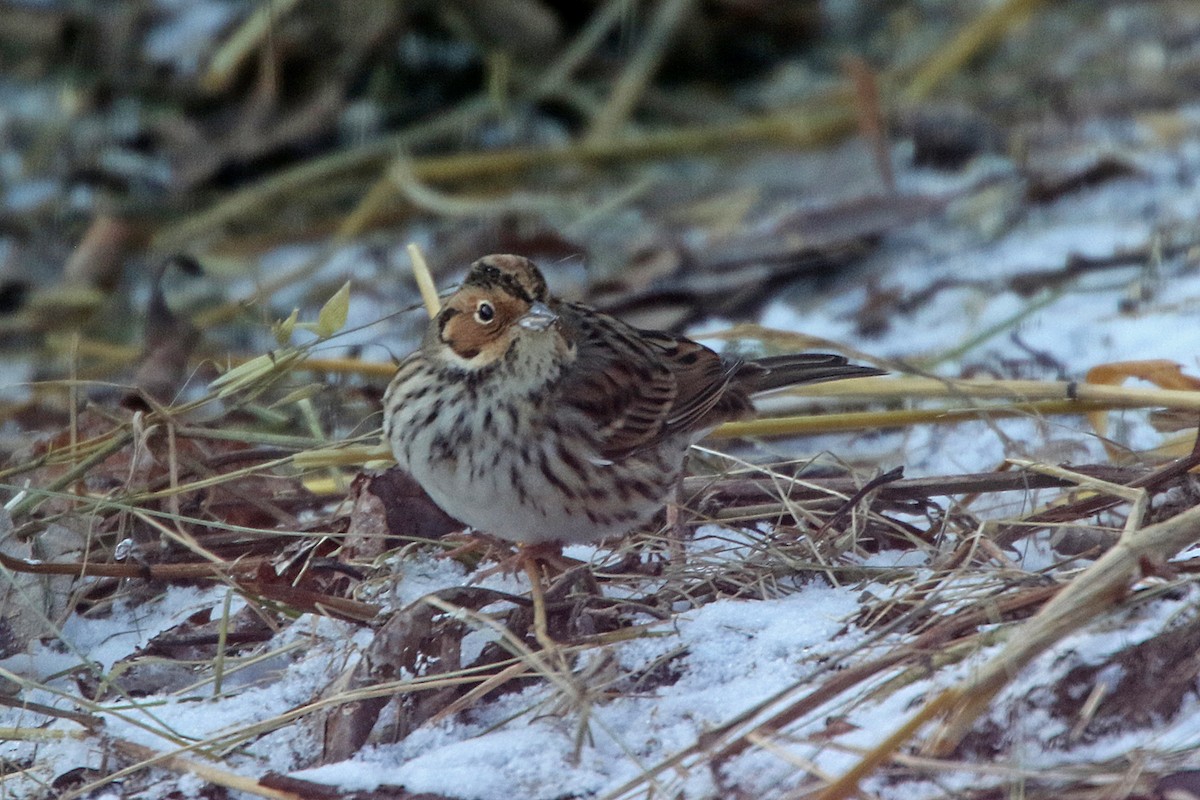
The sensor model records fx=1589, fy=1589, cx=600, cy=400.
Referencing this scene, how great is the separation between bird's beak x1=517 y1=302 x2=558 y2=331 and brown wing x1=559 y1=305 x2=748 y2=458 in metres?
0.20

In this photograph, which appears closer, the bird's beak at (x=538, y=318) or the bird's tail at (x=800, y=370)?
the bird's beak at (x=538, y=318)

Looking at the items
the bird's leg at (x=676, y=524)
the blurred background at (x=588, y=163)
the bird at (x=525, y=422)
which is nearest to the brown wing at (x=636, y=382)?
the bird at (x=525, y=422)

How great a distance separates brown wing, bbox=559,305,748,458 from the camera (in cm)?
303

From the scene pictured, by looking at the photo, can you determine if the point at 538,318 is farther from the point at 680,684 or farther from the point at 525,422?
the point at 680,684

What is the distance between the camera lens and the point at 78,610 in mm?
2896

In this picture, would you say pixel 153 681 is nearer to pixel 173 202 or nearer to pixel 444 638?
pixel 444 638

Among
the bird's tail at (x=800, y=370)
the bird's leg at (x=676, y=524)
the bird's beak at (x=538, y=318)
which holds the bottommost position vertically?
Answer: the bird's leg at (x=676, y=524)

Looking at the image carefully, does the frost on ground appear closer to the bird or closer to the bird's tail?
the bird

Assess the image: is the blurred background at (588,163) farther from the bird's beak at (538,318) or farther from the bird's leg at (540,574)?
the bird's beak at (538,318)

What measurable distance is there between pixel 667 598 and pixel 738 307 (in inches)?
84.8

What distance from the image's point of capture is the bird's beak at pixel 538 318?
9.21 feet

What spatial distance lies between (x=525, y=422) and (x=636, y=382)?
396 mm

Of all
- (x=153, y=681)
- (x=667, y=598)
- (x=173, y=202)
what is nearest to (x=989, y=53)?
(x=173, y=202)

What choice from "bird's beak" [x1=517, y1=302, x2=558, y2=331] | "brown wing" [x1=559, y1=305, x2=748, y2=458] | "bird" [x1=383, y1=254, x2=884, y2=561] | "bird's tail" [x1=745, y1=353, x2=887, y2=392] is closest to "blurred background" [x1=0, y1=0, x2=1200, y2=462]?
"bird's tail" [x1=745, y1=353, x2=887, y2=392]
